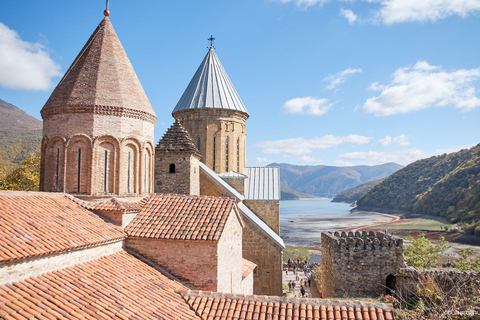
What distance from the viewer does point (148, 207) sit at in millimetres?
8477

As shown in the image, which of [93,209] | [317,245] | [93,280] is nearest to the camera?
[93,280]

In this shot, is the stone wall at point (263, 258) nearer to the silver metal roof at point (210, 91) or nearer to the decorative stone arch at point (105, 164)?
the decorative stone arch at point (105, 164)

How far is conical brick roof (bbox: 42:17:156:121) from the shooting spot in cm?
854

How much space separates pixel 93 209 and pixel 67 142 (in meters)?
2.00

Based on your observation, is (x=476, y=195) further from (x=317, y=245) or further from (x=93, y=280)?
(x=93, y=280)

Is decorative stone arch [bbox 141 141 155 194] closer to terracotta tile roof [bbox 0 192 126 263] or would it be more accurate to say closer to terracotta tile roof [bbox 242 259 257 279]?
terracotta tile roof [bbox 0 192 126 263]

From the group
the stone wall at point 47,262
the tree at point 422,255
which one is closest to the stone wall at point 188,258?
the stone wall at point 47,262

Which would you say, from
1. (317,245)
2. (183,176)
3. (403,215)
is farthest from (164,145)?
(403,215)

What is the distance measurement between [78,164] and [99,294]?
4.20 metres

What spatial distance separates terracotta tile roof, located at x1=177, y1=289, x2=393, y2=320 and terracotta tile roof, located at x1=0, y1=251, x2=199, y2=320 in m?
0.39

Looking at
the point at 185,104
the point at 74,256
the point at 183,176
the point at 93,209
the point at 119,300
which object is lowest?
the point at 119,300

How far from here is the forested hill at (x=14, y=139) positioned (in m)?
37.3

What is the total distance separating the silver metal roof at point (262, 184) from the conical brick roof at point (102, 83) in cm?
737

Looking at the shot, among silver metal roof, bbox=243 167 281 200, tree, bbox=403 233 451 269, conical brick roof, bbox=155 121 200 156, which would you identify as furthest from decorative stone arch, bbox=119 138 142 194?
tree, bbox=403 233 451 269
